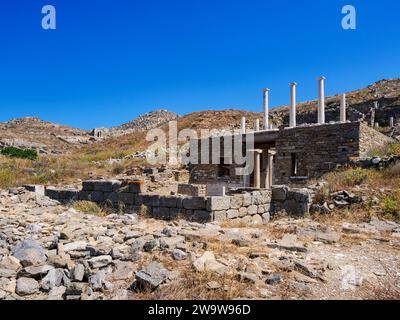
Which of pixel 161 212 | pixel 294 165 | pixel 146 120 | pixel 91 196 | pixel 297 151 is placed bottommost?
pixel 161 212

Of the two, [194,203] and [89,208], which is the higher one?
[194,203]

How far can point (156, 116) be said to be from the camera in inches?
2140

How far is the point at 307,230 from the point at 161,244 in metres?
3.44

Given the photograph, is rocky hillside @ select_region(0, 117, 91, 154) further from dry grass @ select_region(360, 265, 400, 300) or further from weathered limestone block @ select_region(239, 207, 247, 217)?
dry grass @ select_region(360, 265, 400, 300)

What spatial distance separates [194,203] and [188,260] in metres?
3.81

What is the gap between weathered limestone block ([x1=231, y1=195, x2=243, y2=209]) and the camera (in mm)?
8992

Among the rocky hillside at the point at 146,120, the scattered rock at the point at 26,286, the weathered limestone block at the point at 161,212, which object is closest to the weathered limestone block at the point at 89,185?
the weathered limestone block at the point at 161,212

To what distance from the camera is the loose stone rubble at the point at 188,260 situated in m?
4.14

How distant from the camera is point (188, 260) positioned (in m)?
4.92

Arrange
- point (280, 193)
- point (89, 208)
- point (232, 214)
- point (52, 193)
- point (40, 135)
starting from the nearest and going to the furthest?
1. point (232, 214)
2. point (280, 193)
3. point (89, 208)
4. point (52, 193)
5. point (40, 135)

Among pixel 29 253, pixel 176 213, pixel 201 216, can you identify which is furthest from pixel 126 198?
pixel 29 253

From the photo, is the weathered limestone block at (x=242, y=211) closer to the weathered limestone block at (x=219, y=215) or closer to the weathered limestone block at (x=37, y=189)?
the weathered limestone block at (x=219, y=215)

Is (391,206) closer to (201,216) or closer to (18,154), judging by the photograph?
(201,216)
